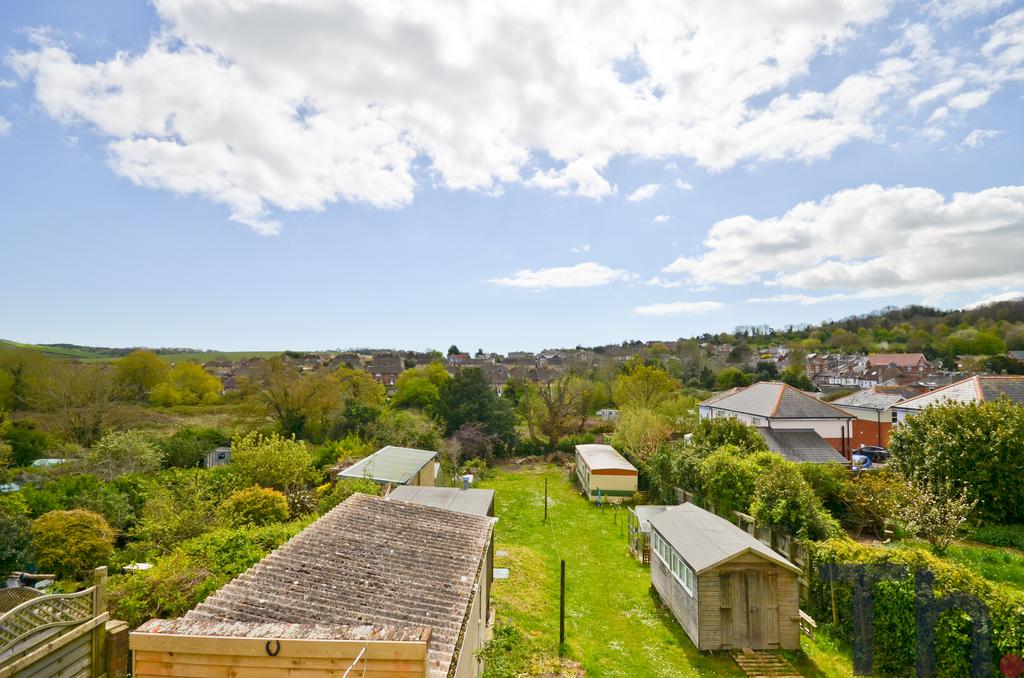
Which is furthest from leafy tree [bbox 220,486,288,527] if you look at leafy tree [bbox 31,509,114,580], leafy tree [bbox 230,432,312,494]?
leafy tree [bbox 31,509,114,580]

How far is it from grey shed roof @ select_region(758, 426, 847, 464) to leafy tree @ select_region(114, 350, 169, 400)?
194 feet

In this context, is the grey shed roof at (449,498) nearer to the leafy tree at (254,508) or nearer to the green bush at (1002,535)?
the leafy tree at (254,508)

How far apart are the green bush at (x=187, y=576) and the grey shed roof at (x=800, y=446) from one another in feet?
74.8

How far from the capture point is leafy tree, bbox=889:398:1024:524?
15.5m

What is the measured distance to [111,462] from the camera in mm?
21703

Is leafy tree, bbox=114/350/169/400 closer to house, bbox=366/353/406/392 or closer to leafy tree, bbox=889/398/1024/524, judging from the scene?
house, bbox=366/353/406/392

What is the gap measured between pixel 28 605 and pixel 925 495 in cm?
1889

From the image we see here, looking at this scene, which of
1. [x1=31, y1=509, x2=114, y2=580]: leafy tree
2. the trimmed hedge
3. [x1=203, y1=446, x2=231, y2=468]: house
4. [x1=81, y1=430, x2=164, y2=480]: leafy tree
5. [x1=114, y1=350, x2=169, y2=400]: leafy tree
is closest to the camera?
the trimmed hedge

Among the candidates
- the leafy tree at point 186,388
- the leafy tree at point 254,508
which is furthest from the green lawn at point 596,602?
the leafy tree at point 186,388

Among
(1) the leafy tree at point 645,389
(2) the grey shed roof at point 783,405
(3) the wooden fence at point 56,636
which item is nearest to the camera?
(3) the wooden fence at point 56,636

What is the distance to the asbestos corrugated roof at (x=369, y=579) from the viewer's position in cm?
679

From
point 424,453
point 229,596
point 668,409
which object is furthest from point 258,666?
point 668,409

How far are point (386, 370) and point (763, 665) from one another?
87.6 meters

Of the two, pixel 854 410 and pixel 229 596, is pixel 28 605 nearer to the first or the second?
pixel 229 596
